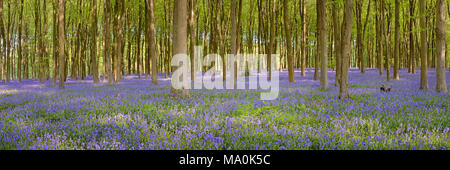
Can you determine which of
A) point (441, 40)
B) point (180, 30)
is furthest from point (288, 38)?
point (180, 30)

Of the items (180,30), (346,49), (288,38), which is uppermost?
(288,38)

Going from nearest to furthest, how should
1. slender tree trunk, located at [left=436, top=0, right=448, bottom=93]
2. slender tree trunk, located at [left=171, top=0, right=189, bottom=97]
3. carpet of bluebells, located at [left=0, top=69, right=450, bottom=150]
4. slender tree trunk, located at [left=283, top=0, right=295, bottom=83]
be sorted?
carpet of bluebells, located at [left=0, top=69, right=450, bottom=150], slender tree trunk, located at [left=171, top=0, right=189, bottom=97], slender tree trunk, located at [left=436, top=0, right=448, bottom=93], slender tree trunk, located at [left=283, top=0, right=295, bottom=83]

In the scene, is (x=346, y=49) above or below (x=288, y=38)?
below

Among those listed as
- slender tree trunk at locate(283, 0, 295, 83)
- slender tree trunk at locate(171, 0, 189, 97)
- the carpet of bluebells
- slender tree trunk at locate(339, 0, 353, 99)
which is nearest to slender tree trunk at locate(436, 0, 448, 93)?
the carpet of bluebells

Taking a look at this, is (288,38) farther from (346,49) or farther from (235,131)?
(235,131)

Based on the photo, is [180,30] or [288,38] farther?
[288,38]

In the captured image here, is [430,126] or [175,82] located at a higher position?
[175,82]

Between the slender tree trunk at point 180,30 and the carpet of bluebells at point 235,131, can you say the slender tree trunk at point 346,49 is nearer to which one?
the carpet of bluebells at point 235,131

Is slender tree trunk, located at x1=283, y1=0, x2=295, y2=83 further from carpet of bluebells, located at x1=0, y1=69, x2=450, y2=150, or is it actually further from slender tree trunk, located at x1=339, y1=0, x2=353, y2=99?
carpet of bluebells, located at x1=0, y1=69, x2=450, y2=150
